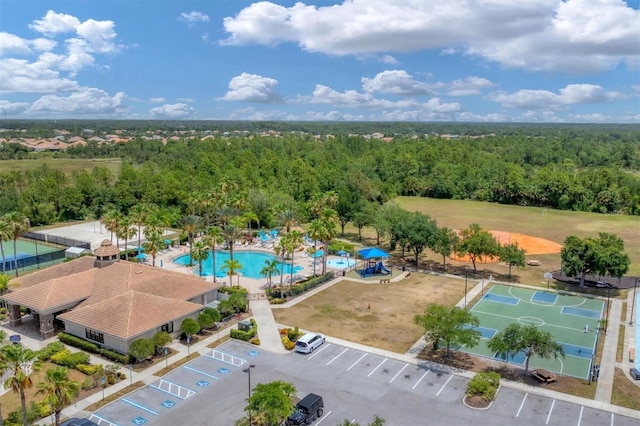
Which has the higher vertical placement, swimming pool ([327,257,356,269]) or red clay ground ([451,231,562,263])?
red clay ground ([451,231,562,263])

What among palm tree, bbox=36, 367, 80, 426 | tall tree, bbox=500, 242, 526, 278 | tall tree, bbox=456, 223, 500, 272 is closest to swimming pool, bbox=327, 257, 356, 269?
tall tree, bbox=456, 223, 500, 272

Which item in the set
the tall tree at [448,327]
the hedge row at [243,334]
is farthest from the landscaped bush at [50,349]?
the tall tree at [448,327]

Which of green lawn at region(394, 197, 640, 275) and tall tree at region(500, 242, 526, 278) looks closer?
tall tree at region(500, 242, 526, 278)

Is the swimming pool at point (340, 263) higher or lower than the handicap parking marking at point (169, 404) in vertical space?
lower

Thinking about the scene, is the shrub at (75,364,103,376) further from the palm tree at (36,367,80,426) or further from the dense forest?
the dense forest

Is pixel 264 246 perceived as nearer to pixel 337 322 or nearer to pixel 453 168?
pixel 337 322

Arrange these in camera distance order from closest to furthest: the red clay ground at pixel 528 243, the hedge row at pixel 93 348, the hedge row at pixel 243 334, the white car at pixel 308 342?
the hedge row at pixel 93 348 → the white car at pixel 308 342 → the hedge row at pixel 243 334 → the red clay ground at pixel 528 243

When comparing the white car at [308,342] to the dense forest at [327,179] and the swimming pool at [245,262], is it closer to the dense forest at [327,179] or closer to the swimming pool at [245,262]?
the swimming pool at [245,262]
